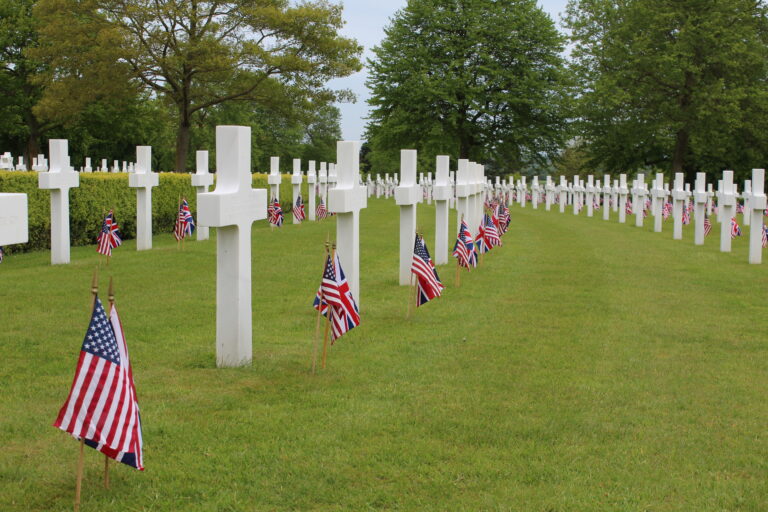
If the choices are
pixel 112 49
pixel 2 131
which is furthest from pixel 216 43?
pixel 2 131

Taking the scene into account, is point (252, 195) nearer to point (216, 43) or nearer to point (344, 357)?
point (344, 357)

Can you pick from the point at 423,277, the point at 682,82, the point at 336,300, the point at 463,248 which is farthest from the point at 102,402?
the point at 682,82

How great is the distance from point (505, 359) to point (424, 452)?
298 cm

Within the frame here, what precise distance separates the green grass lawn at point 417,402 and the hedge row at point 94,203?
5187mm

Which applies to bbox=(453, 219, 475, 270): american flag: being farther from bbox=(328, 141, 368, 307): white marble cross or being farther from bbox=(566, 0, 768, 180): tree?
bbox=(566, 0, 768, 180): tree

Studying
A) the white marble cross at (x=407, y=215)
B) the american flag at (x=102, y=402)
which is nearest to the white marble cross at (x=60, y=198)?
the white marble cross at (x=407, y=215)

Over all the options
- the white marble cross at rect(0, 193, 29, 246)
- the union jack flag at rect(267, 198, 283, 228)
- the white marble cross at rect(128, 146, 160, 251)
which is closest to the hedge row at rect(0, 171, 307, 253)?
the white marble cross at rect(128, 146, 160, 251)

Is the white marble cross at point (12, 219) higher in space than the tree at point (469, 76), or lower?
lower

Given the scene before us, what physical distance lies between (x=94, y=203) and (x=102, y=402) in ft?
55.7

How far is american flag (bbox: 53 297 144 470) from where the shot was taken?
4.88m

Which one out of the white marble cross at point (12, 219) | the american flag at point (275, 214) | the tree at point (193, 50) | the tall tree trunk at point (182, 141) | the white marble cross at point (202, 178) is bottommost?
the american flag at point (275, 214)

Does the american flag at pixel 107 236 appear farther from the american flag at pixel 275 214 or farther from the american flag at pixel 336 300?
the american flag at pixel 275 214

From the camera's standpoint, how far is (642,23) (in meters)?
51.4

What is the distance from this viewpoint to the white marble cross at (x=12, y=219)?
4.78m
